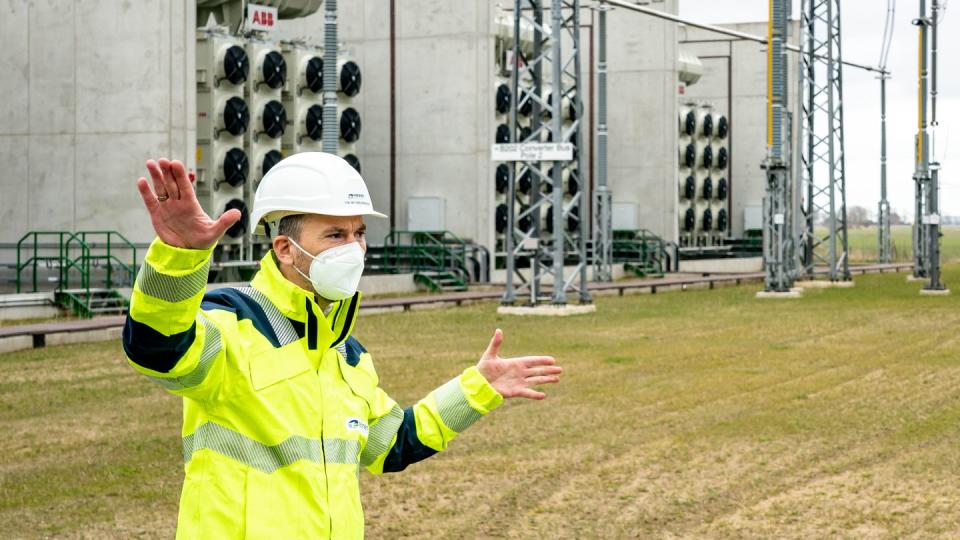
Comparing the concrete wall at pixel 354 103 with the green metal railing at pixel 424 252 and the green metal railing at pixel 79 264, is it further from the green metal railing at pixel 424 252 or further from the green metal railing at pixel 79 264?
the green metal railing at pixel 424 252

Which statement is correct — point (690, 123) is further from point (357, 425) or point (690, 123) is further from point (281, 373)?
point (281, 373)

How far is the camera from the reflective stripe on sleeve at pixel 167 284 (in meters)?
3.34

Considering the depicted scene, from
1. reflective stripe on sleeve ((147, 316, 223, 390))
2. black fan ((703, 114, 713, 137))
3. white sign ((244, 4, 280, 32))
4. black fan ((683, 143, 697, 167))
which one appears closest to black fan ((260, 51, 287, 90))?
white sign ((244, 4, 280, 32))

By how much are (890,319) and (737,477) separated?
17216mm

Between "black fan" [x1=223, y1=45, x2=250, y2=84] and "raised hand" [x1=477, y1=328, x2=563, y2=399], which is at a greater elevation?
"black fan" [x1=223, y1=45, x2=250, y2=84]

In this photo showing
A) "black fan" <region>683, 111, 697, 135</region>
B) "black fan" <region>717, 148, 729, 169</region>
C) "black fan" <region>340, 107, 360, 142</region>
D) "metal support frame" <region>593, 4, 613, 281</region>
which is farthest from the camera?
"black fan" <region>717, 148, 729, 169</region>

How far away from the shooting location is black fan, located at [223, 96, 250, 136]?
103 ft

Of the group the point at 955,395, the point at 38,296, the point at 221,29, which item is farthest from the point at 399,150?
the point at 955,395

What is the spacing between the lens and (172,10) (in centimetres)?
2906

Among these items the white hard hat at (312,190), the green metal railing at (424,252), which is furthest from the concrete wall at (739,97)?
the white hard hat at (312,190)

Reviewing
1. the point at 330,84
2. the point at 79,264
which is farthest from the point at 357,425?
the point at 79,264

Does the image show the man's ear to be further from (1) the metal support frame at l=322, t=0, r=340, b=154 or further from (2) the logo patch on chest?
(1) the metal support frame at l=322, t=0, r=340, b=154

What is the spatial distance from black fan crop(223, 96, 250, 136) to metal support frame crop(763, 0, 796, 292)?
1148 cm

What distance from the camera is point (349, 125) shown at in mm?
37094
